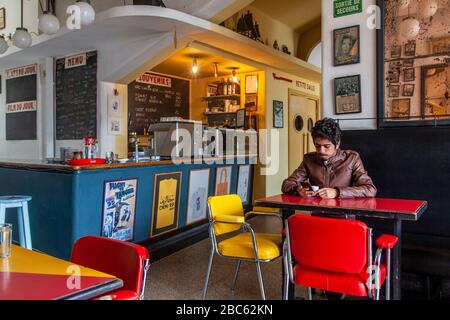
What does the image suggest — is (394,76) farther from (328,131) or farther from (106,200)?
(106,200)

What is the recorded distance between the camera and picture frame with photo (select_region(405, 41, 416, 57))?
10.2 ft

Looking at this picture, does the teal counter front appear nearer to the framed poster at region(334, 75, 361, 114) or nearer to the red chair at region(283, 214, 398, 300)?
the framed poster at region(334, 75, 361, 114)

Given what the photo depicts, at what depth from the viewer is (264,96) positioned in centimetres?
698

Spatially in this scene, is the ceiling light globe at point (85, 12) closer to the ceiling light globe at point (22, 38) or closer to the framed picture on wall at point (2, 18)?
the ceiling light globe at point (22, 38)

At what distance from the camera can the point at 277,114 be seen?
24.0 feet

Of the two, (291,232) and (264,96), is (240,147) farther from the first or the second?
(291,232)

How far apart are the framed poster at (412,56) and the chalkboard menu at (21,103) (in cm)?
Result: 561

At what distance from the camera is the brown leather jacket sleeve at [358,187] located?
2.52 meters

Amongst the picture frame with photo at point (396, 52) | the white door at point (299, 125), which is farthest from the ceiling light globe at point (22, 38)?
the white door at point (299, 125)

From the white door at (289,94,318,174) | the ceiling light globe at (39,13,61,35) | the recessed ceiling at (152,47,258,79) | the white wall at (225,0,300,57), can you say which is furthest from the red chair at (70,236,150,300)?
the white door at (289,94,318,174)

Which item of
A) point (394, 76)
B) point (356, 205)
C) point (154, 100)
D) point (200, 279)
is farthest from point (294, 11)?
point (356, 205)

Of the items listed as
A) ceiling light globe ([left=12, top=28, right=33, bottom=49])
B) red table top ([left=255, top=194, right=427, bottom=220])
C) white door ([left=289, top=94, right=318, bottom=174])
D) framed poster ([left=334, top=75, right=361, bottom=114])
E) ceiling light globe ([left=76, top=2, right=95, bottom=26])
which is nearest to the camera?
red table top ([left=255, top=194, right=427, bottom=220])

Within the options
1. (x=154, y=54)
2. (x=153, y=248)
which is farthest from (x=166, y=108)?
(x=153, y=248)

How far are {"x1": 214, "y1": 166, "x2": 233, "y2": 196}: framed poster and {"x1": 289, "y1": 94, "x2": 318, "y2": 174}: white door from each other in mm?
2541
